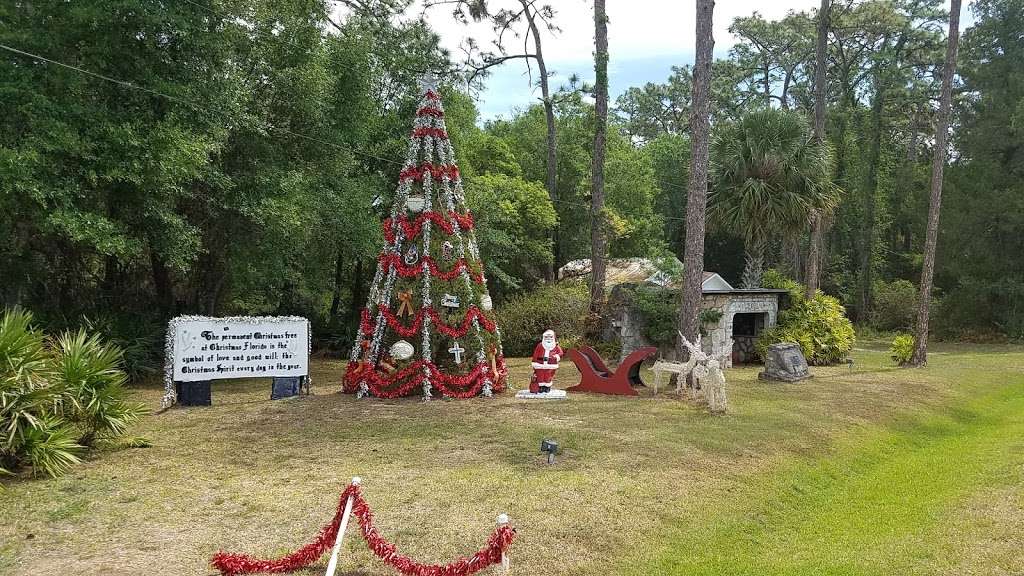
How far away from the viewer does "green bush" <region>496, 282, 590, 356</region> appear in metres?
19.1

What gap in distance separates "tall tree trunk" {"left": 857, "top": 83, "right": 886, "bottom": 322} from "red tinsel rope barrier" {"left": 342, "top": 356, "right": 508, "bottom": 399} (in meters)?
25.1

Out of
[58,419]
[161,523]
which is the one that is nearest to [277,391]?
[58,419]

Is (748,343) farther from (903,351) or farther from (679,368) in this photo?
(679,368)

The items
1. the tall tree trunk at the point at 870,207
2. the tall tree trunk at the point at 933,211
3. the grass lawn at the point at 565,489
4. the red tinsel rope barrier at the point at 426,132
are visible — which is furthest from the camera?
the tall tree trunk at the point at 870,207

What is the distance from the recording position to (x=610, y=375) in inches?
486

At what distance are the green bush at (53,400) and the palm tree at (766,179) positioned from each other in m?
16.3

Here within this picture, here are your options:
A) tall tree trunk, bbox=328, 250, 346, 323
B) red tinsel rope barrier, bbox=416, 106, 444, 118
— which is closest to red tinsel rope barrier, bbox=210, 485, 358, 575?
red tinsel rope barrier, bbox=416, 106, 444, 118

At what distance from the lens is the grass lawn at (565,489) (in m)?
5.12

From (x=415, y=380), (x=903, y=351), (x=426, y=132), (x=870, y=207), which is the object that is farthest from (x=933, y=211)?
(x=870, y=207)

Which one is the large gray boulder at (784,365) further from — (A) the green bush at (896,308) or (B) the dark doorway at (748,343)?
(A) the green bush at (896,308)

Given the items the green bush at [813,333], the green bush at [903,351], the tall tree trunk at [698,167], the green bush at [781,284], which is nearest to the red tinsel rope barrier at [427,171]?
the tall tree trunk at [698,167]

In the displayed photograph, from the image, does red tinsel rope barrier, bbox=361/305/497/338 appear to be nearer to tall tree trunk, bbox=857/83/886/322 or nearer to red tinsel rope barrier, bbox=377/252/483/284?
red tinsel rope barrier, bbox=377/252/483/284

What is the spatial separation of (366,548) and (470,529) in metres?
0.86

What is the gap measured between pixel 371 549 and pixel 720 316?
1265 cm
